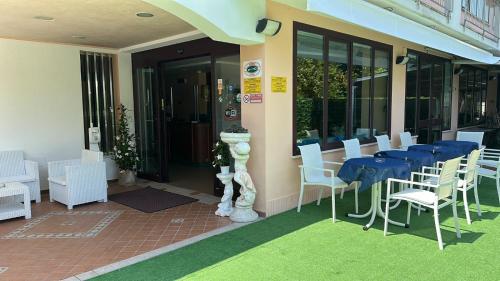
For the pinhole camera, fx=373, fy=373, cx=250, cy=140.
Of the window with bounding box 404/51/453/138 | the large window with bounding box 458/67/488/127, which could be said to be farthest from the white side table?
the large window with bounding box 458/67/488/127

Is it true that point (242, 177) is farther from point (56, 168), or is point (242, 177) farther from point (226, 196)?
point (56, 168)

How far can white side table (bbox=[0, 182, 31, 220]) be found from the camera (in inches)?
193

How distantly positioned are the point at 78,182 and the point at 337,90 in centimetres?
429

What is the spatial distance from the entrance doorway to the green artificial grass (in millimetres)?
2003

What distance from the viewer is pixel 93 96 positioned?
7.28 meters

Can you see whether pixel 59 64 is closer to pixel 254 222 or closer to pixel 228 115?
pixel 228 115

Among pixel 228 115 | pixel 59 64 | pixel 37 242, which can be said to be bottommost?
pixel 37 242

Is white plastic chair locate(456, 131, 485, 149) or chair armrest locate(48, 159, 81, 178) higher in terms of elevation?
white plastic chair locate(456, 131, 485, 149)

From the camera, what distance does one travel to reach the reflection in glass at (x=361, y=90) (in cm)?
643

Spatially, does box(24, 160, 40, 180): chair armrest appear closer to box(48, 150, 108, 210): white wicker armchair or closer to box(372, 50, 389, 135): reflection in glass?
box(48, 150, 108, 210): white wicker armchair

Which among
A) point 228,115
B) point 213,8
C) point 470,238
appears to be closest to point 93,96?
point 228,115

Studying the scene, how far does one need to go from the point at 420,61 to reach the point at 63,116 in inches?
296

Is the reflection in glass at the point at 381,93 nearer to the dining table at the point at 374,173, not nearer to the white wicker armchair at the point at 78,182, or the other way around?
the dining table at the point at 374,173

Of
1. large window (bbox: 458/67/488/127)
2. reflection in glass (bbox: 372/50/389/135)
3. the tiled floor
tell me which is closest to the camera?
the tiled floor
